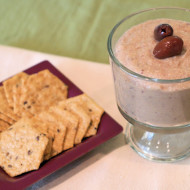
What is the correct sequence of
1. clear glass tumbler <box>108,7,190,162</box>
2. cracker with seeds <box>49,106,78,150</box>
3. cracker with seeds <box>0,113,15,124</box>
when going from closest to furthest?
clear glass tumbler <box>108,7,190,162</box>
cracker with seeds <box>49,106,78,150</box>
cracker with seeds <box>0,113,15,124</box>

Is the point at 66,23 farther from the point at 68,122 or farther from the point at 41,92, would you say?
the point at 68,122

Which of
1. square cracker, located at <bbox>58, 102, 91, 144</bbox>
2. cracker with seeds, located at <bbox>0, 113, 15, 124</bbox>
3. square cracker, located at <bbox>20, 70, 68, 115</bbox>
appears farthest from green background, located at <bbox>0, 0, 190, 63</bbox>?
cracker with seeds, located at <bbox>0, 113, 15, 124</bbox>

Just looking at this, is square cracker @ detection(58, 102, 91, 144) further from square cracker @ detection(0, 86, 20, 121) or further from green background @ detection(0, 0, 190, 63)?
green background @ detection(0, 0, 190, 63)

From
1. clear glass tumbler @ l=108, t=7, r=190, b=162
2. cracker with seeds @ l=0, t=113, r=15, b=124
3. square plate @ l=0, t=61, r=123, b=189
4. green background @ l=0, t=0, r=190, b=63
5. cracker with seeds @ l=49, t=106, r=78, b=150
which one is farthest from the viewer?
green background @ l=0, t=0, r=190, b=63

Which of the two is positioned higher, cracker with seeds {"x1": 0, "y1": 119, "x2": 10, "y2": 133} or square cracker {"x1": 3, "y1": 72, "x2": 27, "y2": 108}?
square cracker {"x1": 3, "y1": 72, "x2": 27, "y2": 108}

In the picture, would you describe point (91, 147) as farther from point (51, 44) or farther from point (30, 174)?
point (51, 44)

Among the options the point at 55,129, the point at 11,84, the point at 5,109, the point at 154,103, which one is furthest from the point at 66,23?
the point at 154,103
